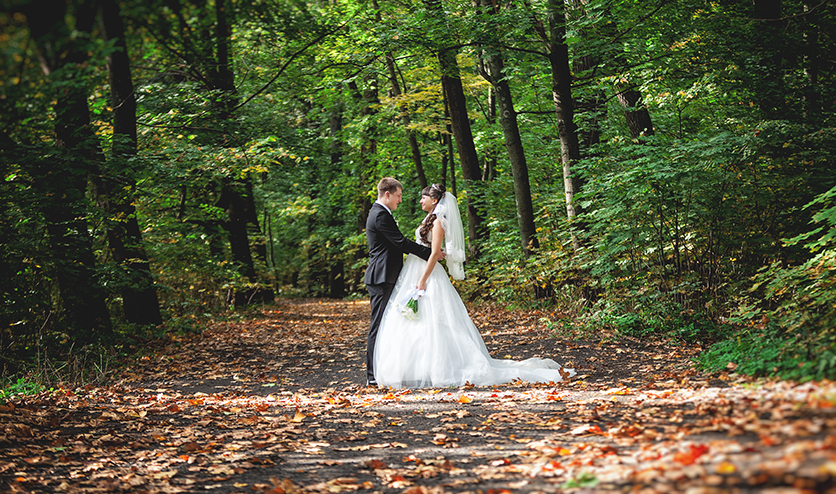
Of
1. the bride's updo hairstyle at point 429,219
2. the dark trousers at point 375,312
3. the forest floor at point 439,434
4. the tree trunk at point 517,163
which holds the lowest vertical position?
the forest floor at point 439,434

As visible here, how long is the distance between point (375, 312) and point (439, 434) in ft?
8.97

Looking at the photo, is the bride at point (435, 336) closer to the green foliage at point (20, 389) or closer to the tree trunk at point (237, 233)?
the green foliage at point (20, 389)

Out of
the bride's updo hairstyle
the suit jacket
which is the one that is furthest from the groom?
the bride's updo hairstyle

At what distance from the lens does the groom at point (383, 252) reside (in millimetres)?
6693

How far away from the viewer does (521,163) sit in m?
13.3

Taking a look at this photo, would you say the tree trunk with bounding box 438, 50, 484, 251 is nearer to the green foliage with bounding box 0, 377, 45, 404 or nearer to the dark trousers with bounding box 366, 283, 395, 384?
the dark trousers with bounding box 366, 283, 395, 384

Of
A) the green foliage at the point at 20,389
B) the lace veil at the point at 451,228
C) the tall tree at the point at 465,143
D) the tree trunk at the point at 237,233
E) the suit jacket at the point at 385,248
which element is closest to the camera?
the green foliage at the point at 20,389

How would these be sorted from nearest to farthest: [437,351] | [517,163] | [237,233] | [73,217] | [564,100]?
[437,351], [73,217], [564,100], [517,163], [237,233]

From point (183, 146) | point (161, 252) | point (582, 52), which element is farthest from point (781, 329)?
point (161, 252)

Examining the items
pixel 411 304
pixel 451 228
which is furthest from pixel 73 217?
pixel 451 228

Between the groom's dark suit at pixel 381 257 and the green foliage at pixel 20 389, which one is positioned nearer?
the green foliage at pixel 20 389

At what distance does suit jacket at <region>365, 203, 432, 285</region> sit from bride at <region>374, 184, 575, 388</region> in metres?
0.17

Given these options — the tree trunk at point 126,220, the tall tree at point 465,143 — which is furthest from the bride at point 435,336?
the tall tree at point 465,143

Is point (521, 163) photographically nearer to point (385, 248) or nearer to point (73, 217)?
point (385, 248)
